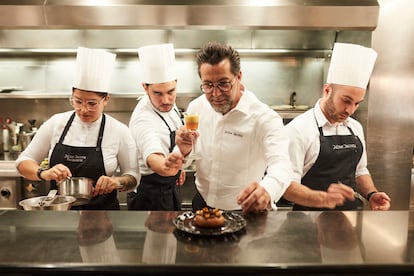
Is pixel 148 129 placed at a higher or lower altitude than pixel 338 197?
higher

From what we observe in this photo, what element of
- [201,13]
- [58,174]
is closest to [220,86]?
[58,174]

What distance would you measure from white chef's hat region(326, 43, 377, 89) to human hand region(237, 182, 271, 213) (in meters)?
1.13

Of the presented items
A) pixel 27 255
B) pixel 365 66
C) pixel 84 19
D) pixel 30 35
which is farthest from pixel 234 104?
pixel 30 35

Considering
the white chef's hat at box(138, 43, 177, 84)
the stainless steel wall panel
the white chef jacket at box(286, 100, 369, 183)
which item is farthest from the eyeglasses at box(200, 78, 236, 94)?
the stainless steel wall panel

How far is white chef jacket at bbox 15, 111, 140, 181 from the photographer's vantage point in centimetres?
254

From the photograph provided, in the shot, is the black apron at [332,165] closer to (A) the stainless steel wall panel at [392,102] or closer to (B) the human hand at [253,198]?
(B) the human hand at [253,198]

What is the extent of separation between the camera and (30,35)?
14.5ft

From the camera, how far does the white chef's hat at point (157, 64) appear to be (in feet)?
9.08

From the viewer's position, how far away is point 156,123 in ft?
9.09

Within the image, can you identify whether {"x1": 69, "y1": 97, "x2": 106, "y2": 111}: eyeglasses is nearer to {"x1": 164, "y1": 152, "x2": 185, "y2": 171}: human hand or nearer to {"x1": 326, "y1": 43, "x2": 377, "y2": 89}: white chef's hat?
{"x1": 164, "y1": 152, "x2": 185, "y2": 171}: human hand

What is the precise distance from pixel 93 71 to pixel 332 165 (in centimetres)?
154

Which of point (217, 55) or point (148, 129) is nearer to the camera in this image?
point (217, 55)

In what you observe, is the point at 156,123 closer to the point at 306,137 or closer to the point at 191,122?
the point at 191,122

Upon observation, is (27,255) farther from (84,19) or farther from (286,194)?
(84,19)
